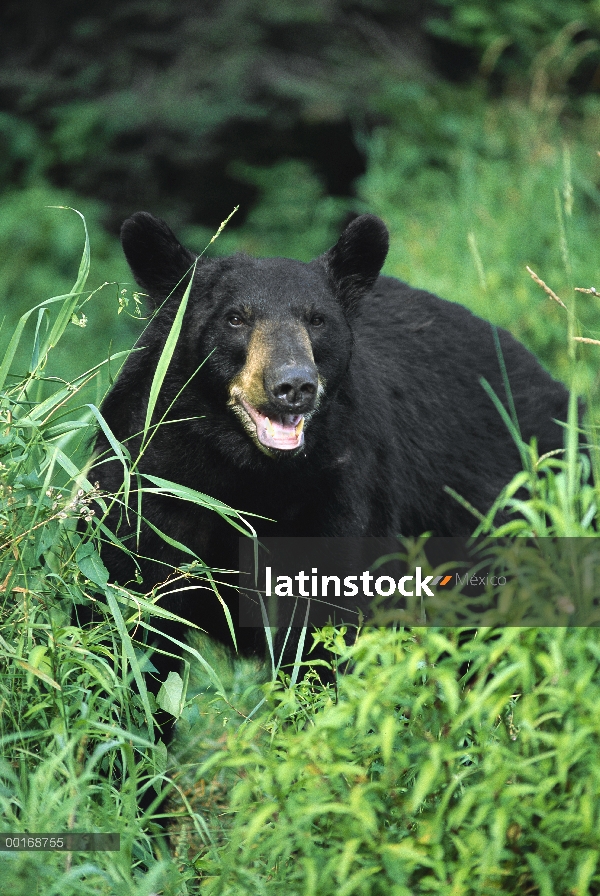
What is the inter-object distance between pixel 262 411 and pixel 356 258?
2.81 ft

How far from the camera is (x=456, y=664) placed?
2.47m

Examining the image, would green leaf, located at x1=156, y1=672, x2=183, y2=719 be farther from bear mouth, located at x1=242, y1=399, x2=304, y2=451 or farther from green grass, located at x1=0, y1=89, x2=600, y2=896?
bear mouth, located at x1=242, y1=399, x2=304, y2=451

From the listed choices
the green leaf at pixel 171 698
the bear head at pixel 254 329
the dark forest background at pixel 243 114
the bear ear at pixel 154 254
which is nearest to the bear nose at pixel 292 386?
the bear head at pixel 254 329

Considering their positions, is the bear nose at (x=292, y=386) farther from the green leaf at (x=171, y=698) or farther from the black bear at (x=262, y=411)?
the green leaf at (x=171, y=698)

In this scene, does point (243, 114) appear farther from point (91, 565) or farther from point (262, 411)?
point (91, 565)

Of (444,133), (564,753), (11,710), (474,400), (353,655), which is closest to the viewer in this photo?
(564,753)

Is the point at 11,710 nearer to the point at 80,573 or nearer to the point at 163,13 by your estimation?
the point at 80,573

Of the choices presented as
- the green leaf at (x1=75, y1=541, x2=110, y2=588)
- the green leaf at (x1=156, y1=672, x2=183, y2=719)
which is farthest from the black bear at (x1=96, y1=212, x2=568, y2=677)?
the green leaf at (x1=156, y1=672, x2=183, y2=719)

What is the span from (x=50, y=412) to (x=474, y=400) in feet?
6.45

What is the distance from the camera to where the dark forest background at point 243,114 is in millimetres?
9805

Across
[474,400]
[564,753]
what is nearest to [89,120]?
[474,400]

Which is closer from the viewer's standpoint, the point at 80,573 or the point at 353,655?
the point at 353,655

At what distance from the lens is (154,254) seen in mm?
3885

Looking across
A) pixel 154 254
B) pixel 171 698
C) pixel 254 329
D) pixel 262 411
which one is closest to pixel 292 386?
pixel 262 411
